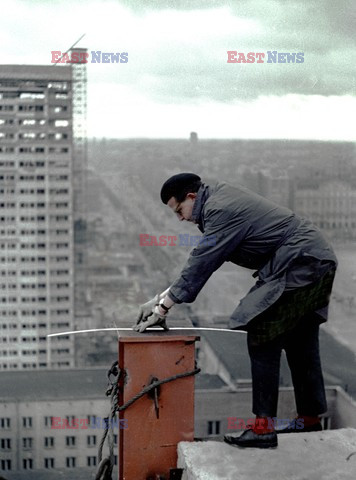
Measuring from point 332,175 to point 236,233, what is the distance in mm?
14112

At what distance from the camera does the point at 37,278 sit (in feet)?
71.6

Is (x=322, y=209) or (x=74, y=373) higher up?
(x=322, y=209)

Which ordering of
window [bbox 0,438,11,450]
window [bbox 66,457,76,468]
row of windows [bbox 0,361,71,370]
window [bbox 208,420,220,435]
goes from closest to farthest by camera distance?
window [bbox 208,420,220,435] < window [bbox 66,457,76,468] < window [bbox 0,438,11,450] < row of windows [bbox 0,361,71,370]

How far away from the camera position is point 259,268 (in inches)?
50.0

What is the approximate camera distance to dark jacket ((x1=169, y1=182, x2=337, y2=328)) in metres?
1.20

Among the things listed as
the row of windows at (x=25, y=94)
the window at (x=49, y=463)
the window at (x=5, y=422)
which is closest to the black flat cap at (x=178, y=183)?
the window at (x=49, y=463)

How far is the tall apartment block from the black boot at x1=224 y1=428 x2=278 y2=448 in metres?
18.6

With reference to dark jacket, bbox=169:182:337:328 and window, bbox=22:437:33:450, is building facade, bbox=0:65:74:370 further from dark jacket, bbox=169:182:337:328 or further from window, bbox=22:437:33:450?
dark jacket, bbox=169:182:337:328

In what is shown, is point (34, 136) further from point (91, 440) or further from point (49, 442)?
point (91, 440)

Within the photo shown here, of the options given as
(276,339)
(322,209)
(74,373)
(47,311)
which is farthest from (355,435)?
(47,311)

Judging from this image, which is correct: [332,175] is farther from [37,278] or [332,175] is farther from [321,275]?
[321,275]

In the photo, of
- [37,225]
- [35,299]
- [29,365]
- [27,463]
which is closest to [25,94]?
[37,225]

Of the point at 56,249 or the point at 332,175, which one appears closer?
the point at 332,175

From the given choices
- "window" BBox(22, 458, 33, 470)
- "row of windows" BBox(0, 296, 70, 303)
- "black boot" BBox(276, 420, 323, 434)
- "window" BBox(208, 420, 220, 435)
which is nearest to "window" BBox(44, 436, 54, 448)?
"window" BBox(22, 458, 33, 470)
